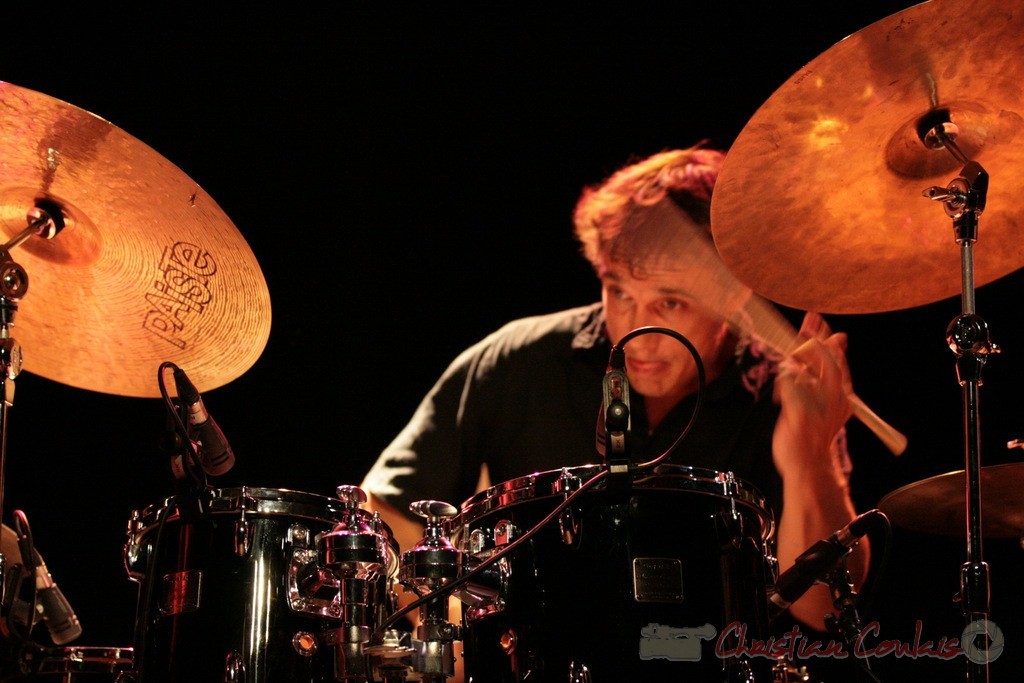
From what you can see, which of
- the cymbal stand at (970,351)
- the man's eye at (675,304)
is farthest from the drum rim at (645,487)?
the man's eye at (675,304)

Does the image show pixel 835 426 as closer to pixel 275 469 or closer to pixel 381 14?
pixel 275 469

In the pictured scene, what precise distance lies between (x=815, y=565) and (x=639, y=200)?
1379mm

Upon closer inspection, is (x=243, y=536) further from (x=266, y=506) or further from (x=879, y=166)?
(x=879, y=166)

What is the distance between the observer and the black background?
2.64 metres

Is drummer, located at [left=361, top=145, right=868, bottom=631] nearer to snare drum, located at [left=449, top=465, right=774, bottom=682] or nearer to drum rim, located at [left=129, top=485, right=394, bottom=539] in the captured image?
drum rim, located at [left=129, top=485, right=394, bottom=539]

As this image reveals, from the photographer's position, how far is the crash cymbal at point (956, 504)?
181cm

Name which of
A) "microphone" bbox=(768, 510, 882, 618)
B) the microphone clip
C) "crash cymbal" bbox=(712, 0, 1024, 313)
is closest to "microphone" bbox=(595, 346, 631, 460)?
the microphone clip

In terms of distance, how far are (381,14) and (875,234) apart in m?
1.68

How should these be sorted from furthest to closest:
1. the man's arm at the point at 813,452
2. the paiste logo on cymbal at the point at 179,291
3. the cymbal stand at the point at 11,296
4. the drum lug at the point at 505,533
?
the man's arm at the point at 813,452 < the paiste logo on cymbal at the point at 179,291 < the cymbal stand at the point at 11,296 < the drum lug at the point at 505,533

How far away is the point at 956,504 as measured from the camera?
1.93 metres

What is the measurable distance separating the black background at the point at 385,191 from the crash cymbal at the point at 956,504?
0.54 m

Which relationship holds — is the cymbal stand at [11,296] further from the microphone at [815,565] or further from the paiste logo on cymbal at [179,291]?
the microphone at [815,565]

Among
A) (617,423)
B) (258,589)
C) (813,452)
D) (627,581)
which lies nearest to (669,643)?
(627,581)

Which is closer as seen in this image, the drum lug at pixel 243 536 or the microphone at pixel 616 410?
the microphone at pixel 616 410
